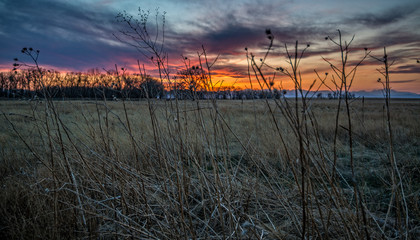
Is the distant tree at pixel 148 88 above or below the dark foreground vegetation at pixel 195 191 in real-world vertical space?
above

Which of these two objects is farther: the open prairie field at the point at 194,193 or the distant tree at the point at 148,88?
the distant tree at the point at 148,88

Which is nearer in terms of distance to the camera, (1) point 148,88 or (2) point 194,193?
(1) point 148,88

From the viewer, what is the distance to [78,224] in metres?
1.95

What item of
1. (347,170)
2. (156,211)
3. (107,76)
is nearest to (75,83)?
(107,76)

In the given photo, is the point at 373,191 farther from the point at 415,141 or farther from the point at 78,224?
the point at 415,141

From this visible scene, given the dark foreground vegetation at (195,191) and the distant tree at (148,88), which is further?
the distant tree at (148,88)

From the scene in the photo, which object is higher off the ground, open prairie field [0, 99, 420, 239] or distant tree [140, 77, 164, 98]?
distant tree [140, 77, 164, 98]

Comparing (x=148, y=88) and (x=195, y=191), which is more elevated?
(x=148, y=88)

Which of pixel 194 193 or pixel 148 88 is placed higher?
pixel 148 88

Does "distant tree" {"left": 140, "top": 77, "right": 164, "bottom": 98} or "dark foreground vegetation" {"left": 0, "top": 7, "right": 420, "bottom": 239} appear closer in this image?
"dark foreground vegetation" {"left": 0, "top": 7, "right": 420, "bottom": 239}

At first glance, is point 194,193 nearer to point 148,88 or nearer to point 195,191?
point 195,191

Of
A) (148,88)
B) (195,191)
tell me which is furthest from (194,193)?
(148,88)

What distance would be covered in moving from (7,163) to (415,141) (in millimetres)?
9661

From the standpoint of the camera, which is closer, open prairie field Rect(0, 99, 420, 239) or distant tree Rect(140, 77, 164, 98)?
open prairie field Rect(0, 99, 420, 239)
